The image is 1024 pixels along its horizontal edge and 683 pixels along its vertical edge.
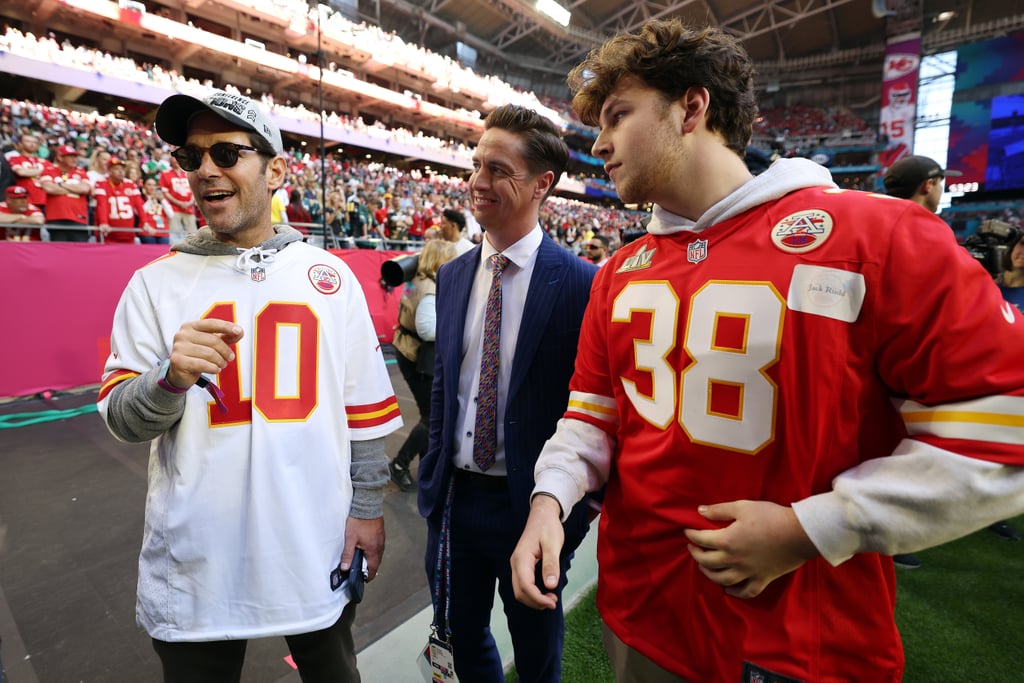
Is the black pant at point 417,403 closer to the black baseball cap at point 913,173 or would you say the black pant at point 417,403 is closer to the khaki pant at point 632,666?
the khaki pant at point 632,666

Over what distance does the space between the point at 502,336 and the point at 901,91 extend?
4177cm

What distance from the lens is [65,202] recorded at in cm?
706

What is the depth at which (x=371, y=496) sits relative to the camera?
1.53 m

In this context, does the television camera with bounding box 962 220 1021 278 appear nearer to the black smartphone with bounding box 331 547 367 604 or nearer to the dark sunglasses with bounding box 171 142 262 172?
the black smartphone with bounding box 331 547 367 604

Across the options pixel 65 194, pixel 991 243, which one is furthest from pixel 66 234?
pixel 991 243

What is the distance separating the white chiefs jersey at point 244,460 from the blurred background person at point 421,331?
190 cm

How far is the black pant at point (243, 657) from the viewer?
127 cm

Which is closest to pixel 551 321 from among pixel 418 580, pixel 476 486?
pixel 476 486

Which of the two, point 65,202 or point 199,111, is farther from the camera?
point 65,202

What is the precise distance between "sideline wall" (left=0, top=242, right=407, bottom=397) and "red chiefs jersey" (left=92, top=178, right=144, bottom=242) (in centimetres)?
182

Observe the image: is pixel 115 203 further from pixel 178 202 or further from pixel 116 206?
pixel 178 202

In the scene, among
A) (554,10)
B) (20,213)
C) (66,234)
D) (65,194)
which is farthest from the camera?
(554,10)

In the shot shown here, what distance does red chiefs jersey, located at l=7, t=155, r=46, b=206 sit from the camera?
6.66 m

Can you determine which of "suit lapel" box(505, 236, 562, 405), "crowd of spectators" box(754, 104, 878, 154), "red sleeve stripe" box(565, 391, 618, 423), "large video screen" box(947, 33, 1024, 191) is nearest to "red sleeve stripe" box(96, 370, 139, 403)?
"suit lapel" box(505, 236, 562, 405)
